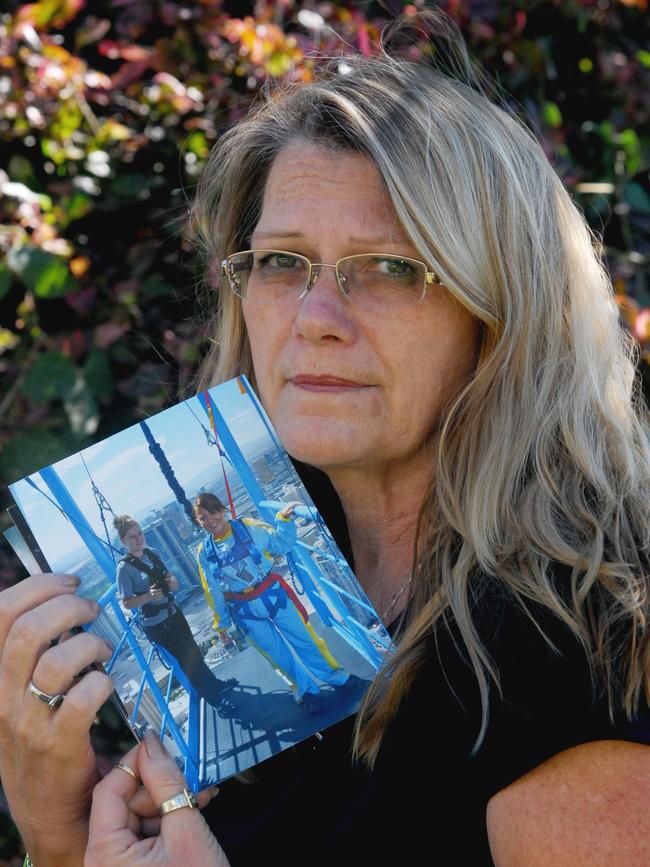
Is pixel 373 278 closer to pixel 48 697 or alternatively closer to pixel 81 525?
pixel 81 525

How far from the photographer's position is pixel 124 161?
129 inches

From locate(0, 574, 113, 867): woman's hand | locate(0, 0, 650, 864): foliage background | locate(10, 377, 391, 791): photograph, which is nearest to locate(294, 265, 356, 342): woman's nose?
locate(10, 377, 391, 791): photograph

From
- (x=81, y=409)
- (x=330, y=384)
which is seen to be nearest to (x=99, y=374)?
(x=81, y=409)

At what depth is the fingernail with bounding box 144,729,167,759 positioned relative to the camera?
1581 millimetres

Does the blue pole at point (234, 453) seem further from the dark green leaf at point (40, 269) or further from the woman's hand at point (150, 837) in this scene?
the dark green leaf at point (40, 269)

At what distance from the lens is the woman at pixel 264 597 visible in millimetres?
1625

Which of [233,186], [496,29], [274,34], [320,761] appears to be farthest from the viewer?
[496,29]

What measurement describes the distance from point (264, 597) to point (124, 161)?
2065 millimetres

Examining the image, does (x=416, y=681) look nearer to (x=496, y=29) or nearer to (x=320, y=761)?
(x=320, y=761)

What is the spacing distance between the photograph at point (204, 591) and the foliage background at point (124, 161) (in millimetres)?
1410

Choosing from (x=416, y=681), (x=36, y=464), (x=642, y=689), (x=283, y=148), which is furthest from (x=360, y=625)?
(x=36, y=464)

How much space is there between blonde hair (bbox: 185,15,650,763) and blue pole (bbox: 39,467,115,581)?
1.57 ft

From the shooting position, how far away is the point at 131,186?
325 centimetres

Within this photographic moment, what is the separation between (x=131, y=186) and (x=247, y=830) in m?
2.14
